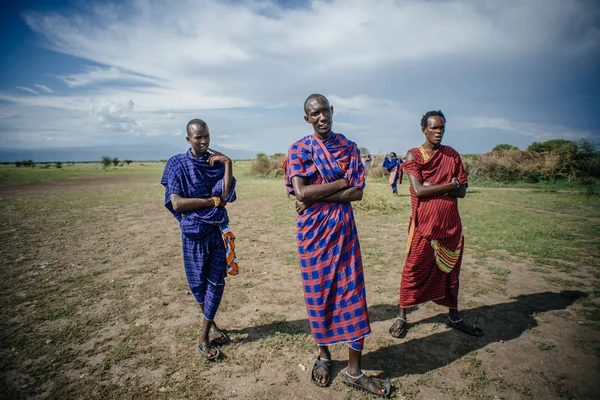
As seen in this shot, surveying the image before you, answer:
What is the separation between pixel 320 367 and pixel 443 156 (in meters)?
2.64

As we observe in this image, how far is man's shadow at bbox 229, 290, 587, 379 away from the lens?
2.97 meters

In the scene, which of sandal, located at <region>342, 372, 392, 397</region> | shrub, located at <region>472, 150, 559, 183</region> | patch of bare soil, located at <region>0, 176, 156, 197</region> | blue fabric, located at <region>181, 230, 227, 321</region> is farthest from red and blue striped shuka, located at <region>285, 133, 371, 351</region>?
shrub, located at <region>472, 150, 559, 183</region>

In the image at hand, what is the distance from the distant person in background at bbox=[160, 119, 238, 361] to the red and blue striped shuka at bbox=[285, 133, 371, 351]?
978mm

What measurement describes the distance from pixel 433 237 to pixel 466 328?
1191 millimetres

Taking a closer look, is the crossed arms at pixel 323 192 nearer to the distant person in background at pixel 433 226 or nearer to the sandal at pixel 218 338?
the distant person in background at pixel 433 226

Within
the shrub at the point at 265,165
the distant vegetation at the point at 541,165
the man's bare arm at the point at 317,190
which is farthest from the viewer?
the shrub at the point at 265,165

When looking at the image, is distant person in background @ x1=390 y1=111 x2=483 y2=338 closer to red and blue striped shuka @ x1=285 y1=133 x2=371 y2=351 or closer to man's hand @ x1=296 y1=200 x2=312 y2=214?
red and blue striped shuka @ x1=285 y1=133 x2=371 y2=351

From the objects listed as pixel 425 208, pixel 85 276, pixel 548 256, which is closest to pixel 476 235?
pixel 548 256

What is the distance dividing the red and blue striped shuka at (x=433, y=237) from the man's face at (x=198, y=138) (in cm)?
229

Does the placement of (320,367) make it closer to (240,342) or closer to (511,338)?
(240,342)

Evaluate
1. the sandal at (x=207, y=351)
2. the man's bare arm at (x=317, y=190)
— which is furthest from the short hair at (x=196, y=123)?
the sandal at (x=207, y=351)

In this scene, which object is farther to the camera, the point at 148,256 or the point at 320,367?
the point at 148,256

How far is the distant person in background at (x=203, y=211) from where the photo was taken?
9.93ft

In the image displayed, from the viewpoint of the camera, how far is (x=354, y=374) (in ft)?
8.60
